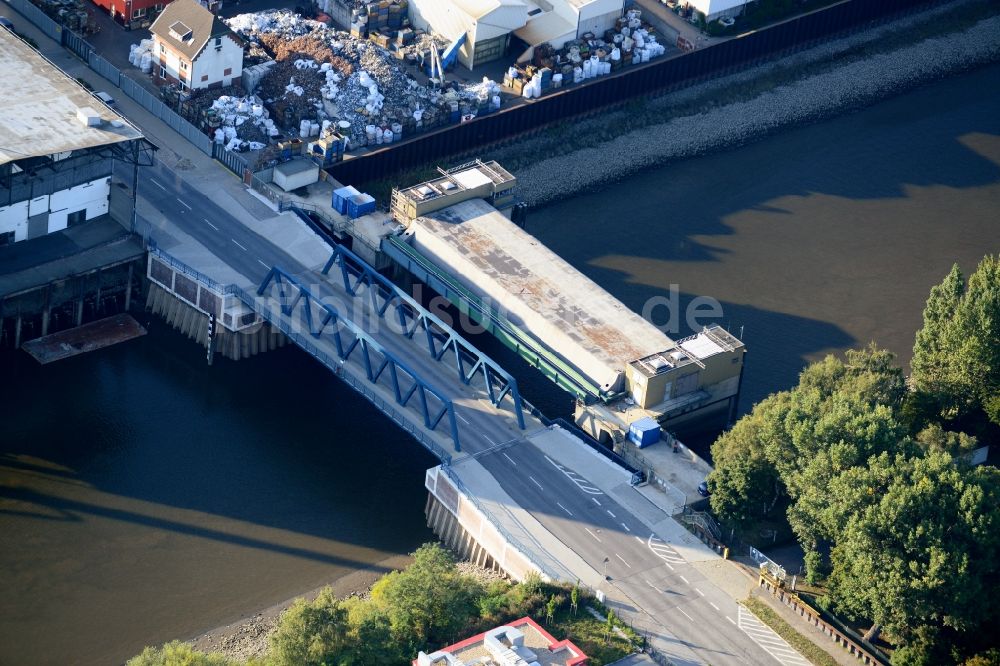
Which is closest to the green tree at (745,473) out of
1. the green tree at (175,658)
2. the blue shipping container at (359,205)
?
the green tree at (175,658)

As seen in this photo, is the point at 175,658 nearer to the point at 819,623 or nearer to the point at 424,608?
the point at 424,608

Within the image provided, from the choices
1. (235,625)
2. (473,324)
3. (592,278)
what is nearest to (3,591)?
(235,625)

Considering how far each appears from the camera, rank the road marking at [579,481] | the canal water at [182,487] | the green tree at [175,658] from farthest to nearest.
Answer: the road marking at [579,481] < the canal water at [182,487] < the green tree at [175,658]

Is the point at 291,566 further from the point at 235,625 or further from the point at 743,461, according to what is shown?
the point at 743,461

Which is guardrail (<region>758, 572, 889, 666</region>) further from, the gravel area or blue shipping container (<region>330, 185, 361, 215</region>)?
blue shipping container (<region>330, 185, 361, 215</region>)

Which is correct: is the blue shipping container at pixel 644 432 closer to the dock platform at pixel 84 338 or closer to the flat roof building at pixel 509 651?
the flat roof building at pixel 509 651
